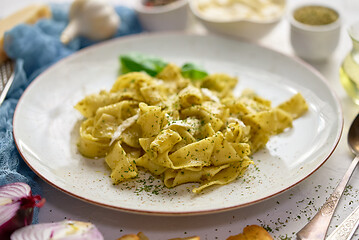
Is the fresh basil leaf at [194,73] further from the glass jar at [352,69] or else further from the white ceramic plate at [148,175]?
the glass jar at [352,69]

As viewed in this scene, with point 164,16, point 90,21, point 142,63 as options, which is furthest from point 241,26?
point 90,21

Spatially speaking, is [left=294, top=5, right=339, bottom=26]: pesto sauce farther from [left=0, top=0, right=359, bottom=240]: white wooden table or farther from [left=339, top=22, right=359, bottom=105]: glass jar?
[left=0, top=0, right=359, bottom=240]: white wooden table

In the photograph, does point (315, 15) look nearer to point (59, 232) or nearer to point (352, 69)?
point (352, 69)

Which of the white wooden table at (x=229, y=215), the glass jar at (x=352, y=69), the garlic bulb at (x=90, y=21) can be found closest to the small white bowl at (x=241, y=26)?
the garlic bulb at (x=90, y=21)

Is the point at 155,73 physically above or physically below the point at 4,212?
below

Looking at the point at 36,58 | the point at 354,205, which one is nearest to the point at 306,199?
the point at 354,205

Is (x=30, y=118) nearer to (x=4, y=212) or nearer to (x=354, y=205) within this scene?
(x=4, y=212)
